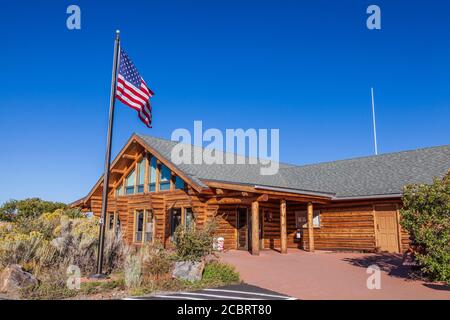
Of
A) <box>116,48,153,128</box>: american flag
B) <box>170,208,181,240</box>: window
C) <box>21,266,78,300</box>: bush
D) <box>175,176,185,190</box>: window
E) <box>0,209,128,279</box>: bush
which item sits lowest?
<box>21,266,78,300</box>: bush

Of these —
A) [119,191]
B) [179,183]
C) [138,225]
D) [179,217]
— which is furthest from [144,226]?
[119,191]

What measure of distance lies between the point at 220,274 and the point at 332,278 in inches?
124

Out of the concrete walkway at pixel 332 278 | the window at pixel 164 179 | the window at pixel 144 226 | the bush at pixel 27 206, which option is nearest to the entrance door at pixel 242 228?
the concrete walkway at pixel 332 278

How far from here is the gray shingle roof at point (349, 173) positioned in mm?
18625

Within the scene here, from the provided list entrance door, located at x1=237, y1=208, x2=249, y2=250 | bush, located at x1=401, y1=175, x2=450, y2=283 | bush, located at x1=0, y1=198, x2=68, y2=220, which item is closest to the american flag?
entrance door, located at x1=237, y1=208, x2=249, y2=250

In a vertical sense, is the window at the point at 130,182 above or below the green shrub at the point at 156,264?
above

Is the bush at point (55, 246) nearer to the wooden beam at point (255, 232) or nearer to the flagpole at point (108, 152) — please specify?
the flagpole at point (108, 152)

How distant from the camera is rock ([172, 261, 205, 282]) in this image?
1009 centimetres

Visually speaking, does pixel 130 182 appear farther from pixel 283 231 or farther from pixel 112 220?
pixel 283 231

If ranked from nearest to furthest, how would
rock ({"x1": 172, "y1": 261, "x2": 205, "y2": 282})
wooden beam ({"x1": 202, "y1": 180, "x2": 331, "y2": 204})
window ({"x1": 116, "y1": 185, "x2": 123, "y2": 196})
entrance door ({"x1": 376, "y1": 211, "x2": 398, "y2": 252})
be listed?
rock ({"x1": 172, "y1": 261, "x2": 205, "y2": 282}) < wooden beam ({"x1": 202, "y1": 180, "x2": 331, "y2": 204}) < entrance door ({"x1": 376, "y1": 211, "x2": 398, "y2": 252}) < window ({"x1": 116, "y1": 185, "x2": 123, "y2": 196})

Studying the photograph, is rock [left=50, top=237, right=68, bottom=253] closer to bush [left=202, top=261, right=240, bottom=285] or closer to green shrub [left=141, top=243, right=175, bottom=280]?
green shrub [left=141, top=243, right=175, bottom=280]

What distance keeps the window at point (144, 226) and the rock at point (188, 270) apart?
10685 millimetres

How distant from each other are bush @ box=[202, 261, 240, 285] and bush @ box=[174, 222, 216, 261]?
0.44 m
